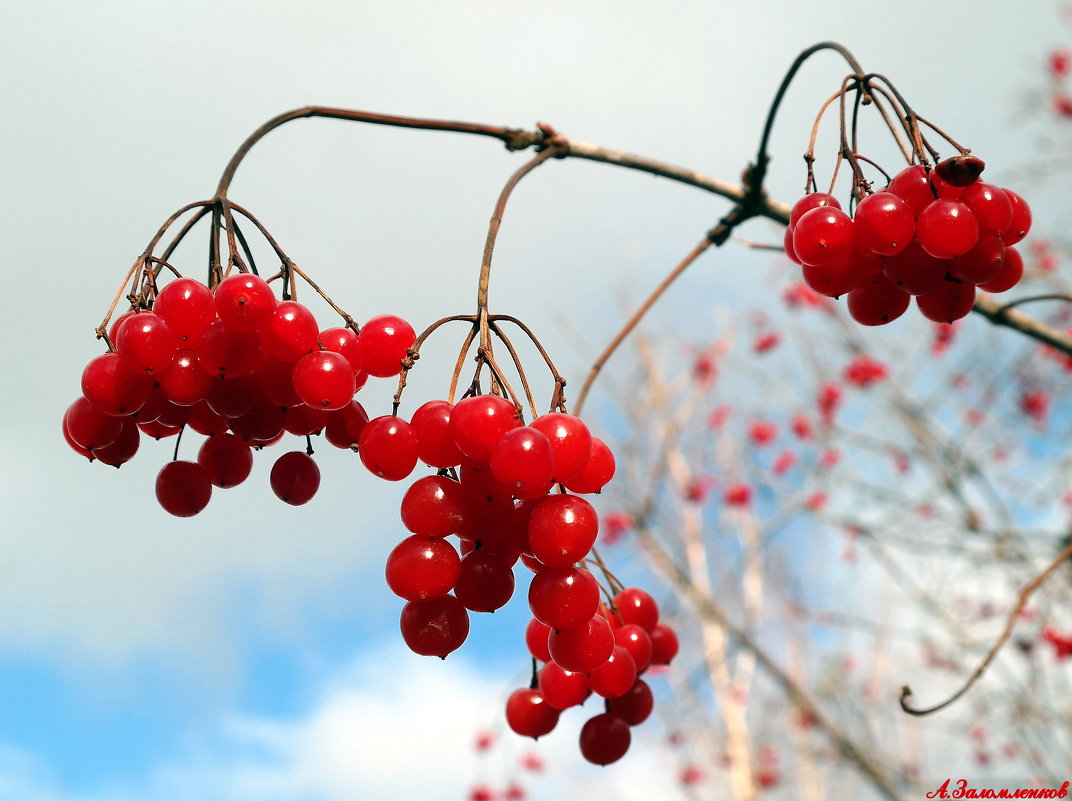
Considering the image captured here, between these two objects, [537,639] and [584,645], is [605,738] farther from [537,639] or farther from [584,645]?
[584,645]

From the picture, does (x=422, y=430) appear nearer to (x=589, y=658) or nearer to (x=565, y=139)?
(x=589, y=658)

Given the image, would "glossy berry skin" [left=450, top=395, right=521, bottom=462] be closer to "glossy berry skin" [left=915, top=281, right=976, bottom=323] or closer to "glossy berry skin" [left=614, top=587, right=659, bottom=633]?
"glossy berry skin" [left=614, top=587, right=659, bottom=633]

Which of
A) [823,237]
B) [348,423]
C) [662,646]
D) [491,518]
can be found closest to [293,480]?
[348,423]

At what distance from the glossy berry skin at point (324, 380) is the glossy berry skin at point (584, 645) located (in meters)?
0.37

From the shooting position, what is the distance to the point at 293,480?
1117 mm

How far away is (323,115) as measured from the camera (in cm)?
123

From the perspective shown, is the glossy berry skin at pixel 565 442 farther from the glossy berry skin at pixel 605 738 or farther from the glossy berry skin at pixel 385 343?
the glossy berry skin at pixel 605 738

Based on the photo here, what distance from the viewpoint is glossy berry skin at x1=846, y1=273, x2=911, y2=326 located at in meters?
1.27

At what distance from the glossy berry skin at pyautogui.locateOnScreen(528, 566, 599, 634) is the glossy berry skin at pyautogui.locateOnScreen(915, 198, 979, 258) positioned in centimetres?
65

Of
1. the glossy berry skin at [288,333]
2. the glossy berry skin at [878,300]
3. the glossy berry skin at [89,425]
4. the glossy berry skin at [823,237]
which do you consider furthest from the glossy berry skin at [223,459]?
the glossy berry skin at [878,300]

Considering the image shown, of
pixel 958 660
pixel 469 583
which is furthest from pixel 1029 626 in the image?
pixel 469 583

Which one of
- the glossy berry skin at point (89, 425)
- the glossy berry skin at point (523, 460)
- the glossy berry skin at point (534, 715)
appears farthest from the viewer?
the glossy berry skin at point (534, 715)

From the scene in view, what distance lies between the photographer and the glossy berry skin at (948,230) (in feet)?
3.62

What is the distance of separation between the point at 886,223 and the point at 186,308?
906 mm
